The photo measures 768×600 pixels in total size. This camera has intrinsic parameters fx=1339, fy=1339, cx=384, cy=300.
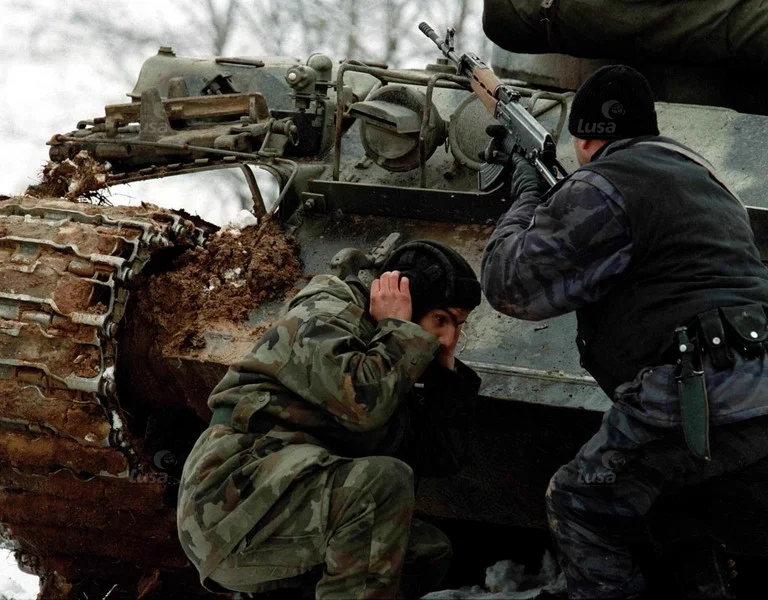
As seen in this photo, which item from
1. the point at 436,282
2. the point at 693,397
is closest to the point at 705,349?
the point at 693,397

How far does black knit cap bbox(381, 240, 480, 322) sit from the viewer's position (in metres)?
4.04

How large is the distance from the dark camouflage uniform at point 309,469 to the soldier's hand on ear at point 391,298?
60 millimetres

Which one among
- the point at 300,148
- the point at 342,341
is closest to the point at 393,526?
the point at 342,341

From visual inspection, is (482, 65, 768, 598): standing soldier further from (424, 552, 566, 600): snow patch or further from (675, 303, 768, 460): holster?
(424, 552, 566, 600): snow patch

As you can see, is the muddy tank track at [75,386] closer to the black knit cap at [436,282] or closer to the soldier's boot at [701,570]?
the black knit cap at [436,282]

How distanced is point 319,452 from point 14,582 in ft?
12.5

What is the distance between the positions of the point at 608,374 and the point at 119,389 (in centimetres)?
204

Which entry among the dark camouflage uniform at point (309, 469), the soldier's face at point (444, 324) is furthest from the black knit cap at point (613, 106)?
the dark camouflage uniform at point (309, 469)

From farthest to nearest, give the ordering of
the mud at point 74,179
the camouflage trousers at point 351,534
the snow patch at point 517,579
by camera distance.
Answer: the mud at point 74,179 → the snow patch at point 517,579 → the camouflage trousers at point 351,534

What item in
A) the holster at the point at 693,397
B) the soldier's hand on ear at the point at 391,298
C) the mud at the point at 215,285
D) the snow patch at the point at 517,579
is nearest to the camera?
the holster at the point at 693,397

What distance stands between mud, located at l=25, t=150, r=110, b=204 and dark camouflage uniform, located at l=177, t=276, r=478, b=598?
2205 millimetres

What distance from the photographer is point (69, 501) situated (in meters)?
5.24

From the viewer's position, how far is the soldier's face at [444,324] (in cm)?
407

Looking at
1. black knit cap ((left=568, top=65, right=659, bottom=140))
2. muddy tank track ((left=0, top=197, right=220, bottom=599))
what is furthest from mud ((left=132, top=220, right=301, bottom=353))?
black knit cap ((left=568, top=65, right=659, bottom=140))
